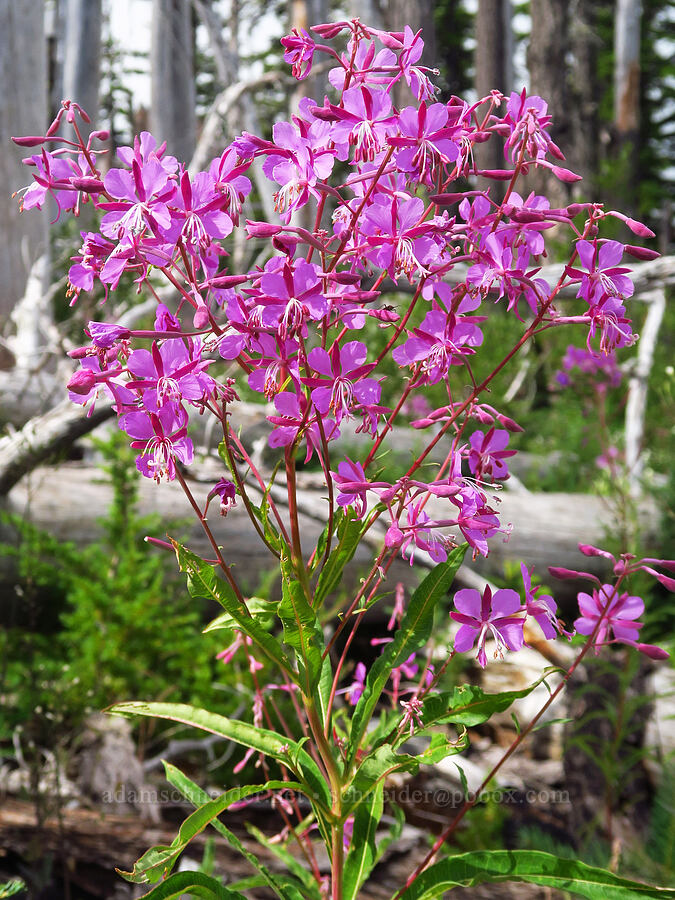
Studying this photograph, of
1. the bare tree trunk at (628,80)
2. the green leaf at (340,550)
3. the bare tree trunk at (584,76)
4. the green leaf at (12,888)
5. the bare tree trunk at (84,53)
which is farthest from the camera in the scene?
the bare tree trunk at (584,76)

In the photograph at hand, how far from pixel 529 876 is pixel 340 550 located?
0.58m

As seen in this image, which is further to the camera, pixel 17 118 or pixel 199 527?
pixel 17 118

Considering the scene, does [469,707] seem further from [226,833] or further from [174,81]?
[174,81]

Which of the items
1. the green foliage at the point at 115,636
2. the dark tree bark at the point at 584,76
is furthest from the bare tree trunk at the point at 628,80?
the green foliage at the point at 115,636

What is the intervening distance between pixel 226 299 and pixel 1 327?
6029 millimetres

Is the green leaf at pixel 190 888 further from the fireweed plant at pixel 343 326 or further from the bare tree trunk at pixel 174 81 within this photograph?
the bare tree trunk at pixel 174 81

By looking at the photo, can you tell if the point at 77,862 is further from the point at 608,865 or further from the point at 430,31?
the point at 430,31

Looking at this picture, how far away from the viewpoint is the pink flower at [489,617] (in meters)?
1.13

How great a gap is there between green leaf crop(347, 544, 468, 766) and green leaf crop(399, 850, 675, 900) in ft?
0.75

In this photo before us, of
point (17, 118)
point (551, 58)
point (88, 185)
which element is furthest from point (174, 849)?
point (551, 58)

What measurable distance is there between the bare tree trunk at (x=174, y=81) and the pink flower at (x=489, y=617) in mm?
12494

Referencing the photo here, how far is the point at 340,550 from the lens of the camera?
46.9 inches

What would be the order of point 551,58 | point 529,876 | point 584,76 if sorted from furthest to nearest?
point 584,76 → point 551,58 → point 529,876

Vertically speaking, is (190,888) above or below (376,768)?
below
